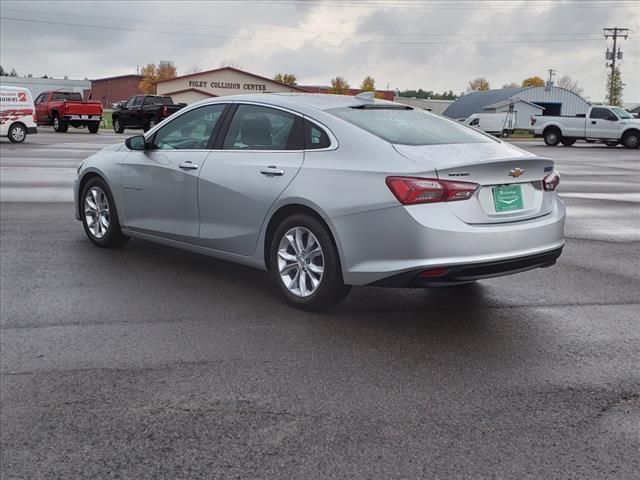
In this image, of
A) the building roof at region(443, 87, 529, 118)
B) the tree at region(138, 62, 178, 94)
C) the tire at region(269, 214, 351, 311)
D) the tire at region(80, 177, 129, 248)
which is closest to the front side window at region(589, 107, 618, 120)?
the tire at region(80, 177, 129, 248)

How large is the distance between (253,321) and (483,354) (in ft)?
5.56

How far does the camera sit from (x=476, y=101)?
91.2 metres

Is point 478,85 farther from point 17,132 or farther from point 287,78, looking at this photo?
point 17,132

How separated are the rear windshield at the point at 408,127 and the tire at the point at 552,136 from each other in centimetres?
3407

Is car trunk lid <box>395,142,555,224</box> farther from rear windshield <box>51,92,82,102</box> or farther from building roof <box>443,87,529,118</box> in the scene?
building roof <box>443,87,529,118</box>

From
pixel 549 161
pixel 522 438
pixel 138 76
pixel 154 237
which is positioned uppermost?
pixel 138 76

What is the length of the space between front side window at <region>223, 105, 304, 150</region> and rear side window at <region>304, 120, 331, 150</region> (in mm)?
54

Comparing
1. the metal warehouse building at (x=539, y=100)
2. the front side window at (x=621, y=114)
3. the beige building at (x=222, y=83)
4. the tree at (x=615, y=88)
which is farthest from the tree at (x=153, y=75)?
the front side window at (x=621, y=114)

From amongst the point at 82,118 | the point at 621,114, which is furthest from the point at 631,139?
the point at 82,118

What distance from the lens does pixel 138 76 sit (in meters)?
130

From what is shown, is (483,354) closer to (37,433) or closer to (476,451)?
(476,451)

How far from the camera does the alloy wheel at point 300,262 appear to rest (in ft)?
18.8

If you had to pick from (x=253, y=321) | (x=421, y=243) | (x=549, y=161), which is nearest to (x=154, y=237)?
(x=253, y=321)

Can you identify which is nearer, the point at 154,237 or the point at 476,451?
the point at 476,451
